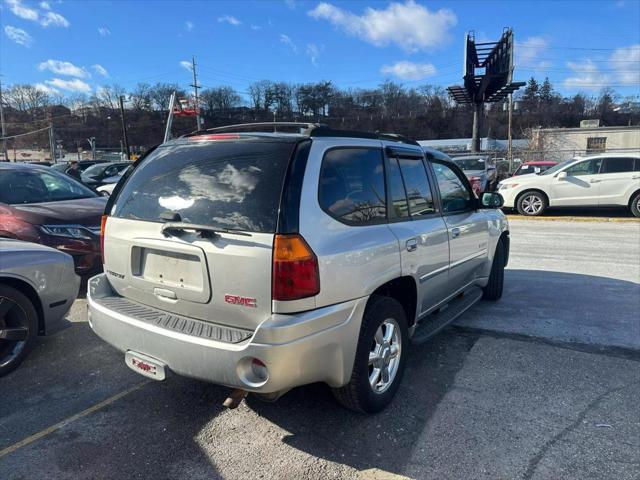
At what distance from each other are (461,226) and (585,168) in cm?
989

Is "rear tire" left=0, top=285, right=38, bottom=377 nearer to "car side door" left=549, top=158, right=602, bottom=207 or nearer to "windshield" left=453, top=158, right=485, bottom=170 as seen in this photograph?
"car side door" left=549, top=158, right=602, bottom=207

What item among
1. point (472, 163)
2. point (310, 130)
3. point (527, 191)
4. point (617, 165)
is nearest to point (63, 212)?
point (310, 130)

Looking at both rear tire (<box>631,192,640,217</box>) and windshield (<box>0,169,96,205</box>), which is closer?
windshield (<box>0,169,96,205</box>)

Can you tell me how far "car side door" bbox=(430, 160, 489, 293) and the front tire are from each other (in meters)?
1.05

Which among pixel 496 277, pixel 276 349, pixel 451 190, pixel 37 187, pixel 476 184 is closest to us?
pixel 276 349

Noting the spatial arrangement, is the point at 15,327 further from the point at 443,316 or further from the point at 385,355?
the point at 443,316

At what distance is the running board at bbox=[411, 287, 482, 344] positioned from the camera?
11.3 feet

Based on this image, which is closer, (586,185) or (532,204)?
(586,185)

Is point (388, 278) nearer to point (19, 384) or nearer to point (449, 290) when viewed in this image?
point (449, 290)

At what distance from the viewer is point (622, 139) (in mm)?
45594

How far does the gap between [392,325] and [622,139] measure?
175 ft

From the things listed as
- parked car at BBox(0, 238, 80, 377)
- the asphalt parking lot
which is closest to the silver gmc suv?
the asphalt parking lot

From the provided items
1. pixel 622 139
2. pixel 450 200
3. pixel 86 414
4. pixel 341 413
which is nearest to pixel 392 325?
pixel 341 413

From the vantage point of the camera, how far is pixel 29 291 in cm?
373
